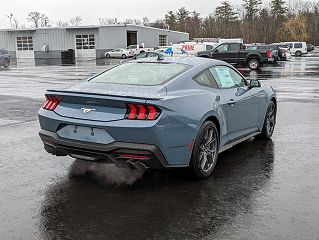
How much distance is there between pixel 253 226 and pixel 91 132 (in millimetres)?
1987

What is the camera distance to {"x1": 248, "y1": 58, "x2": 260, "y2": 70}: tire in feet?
93.1

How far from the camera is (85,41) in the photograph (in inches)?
2088

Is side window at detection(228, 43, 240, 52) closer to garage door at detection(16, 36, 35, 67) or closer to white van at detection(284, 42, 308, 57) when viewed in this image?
white van at detection(284, 42, 308, 57)

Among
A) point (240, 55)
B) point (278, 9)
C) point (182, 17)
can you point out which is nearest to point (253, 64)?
point (240, 55)

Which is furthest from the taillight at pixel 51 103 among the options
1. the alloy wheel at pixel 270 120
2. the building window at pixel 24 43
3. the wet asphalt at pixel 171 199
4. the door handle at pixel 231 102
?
the building window at pixel 24 43

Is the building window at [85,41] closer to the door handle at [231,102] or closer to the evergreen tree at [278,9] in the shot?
the door handle at [231,102]

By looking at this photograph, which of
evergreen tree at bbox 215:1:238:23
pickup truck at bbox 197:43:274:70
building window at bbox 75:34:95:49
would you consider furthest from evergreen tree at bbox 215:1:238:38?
pickup truck at bbox 197:43:274:70

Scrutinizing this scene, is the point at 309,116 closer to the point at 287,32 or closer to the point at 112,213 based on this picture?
the point at 112,213

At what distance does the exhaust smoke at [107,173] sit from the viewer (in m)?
5.05

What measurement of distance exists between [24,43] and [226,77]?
180 feet

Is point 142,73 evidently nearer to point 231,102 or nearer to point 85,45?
point 231,102

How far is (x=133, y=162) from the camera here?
4531 mm

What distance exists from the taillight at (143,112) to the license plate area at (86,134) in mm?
329

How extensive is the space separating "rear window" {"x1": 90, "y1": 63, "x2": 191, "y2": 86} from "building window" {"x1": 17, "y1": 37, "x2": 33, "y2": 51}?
53693 mm
